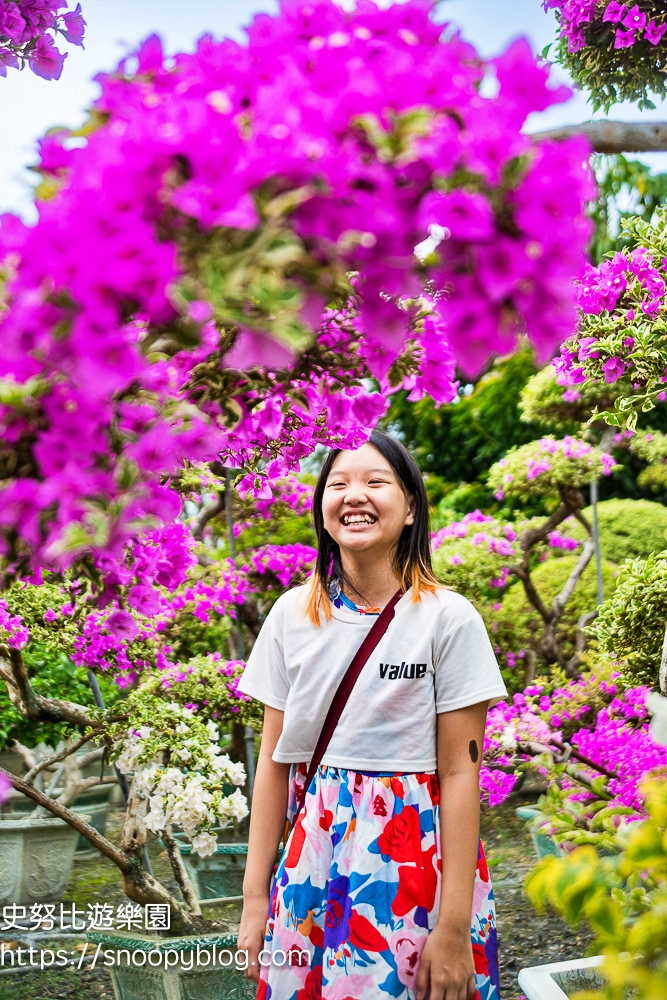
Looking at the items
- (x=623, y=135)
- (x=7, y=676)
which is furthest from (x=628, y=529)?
(x=623, y=135)

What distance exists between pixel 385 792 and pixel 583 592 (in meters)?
4.48

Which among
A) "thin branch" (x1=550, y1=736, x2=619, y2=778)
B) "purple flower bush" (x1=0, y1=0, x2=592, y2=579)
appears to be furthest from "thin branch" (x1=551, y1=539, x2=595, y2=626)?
"purple flower bush" (x1=0, y1=0, x2=592, y2=579)

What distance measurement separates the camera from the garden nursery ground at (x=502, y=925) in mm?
3381

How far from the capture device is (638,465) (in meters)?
8.34

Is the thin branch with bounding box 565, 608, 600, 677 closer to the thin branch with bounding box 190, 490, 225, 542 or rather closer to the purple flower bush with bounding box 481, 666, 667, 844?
the purple flower bush with bounding box 481, 666, 667, 844

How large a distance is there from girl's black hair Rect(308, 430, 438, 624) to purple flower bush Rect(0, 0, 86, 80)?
1.67m

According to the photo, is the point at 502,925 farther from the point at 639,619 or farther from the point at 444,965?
the point at 444,965

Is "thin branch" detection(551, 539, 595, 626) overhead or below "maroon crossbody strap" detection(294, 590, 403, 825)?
overhead

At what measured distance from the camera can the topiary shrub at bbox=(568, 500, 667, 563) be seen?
6219 mm

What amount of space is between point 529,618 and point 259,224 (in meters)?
5.39

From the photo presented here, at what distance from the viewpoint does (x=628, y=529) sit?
638cm

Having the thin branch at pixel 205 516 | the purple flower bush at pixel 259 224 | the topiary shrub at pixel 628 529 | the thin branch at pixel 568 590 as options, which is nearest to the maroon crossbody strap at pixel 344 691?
the purple flower bush at pixel 259 224

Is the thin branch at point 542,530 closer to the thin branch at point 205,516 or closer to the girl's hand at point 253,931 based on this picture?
the thin branch at point 205,516

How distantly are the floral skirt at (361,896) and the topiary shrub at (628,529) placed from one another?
4.78 metres
